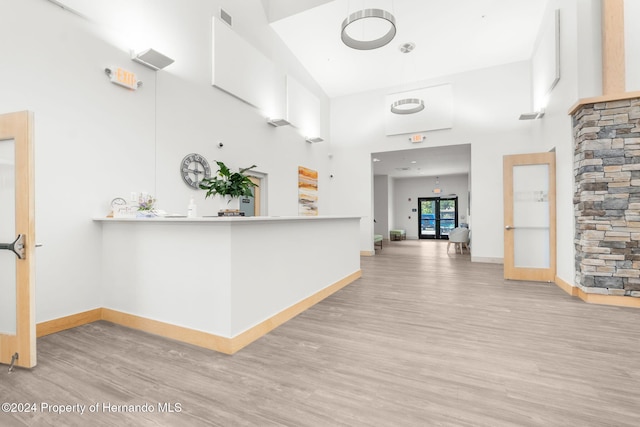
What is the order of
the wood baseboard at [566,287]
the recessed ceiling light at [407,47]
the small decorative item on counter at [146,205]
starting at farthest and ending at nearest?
the recessed ceiling light at [407,47] → the wood baseboard at [566,287] → the small decorative item on counter at [146,205]

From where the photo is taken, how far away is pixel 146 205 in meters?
3.65

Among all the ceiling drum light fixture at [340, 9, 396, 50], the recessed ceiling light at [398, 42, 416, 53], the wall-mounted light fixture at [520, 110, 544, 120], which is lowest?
the wall-mounted light fixture at [520, 110, 544, 120]

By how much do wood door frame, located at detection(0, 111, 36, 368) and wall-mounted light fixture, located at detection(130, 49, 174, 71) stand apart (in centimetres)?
196

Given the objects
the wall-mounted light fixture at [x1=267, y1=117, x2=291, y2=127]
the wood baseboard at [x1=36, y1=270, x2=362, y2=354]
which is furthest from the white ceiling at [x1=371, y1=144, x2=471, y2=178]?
the wood baseboard at [x1=36, y1=270, x2=362, y2=354]

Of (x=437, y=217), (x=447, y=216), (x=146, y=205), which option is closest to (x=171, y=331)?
(x=146, y=205)

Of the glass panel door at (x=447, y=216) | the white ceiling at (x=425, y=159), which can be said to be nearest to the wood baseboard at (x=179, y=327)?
the white ceiling at (x=425, y=159)

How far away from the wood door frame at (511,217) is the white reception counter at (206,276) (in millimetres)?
4022

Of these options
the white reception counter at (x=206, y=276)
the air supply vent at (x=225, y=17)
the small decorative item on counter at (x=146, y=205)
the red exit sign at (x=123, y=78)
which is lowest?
the white reception counter at (x=206, y=276)

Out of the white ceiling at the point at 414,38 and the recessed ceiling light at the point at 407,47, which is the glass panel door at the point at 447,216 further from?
the recessed ceiling light at the point at 407,47

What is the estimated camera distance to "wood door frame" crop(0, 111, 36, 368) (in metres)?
2.21

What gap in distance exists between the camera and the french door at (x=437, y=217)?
603 inches

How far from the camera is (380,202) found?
1442 centimetres

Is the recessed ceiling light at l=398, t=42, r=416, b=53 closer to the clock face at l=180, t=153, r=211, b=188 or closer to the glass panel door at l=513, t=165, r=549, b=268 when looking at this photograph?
the glass panel door at l=513, t=165, r=549, b=268

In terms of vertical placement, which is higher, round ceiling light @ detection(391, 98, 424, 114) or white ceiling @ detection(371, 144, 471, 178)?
round ceiling light @ detection(391, 98, 424, 114)
